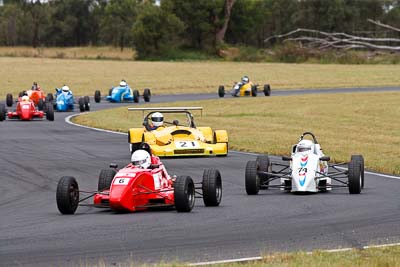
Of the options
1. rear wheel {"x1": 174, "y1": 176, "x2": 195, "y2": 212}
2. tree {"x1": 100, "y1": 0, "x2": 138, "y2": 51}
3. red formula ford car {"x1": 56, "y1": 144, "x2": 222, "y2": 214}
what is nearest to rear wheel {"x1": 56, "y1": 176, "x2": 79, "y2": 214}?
red formula ford car {"x1": 56, "y1": 144, "x2": 222, "y2": 214}

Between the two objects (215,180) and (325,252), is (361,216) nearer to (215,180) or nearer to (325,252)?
(215,180)

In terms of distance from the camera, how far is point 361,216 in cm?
1359

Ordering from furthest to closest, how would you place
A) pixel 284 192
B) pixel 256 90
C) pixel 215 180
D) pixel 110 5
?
pixel 110 5 < pixel 256 90 < pixel 284 192 < pixel 215 180

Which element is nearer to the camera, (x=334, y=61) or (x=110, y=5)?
(x=334, y=61)

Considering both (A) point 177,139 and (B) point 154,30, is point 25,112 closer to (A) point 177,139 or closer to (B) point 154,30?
(A) point 177,139

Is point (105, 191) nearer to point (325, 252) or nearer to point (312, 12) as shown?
point (325, 252)

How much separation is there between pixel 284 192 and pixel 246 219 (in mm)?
3429

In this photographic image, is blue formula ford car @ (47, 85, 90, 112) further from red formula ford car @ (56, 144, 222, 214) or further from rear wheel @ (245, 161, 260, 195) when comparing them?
red formula ford car @ (56, 144, 222, 214)

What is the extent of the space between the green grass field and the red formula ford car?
43.0 m

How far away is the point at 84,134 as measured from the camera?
3105 centimetres

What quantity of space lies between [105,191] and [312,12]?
115m

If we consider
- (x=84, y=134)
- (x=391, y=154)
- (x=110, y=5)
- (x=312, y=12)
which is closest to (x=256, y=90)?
(x=84, y=134)

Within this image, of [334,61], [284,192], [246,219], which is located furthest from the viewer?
[334,61]

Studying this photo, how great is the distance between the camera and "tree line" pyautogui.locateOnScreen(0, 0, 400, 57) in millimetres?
114500
